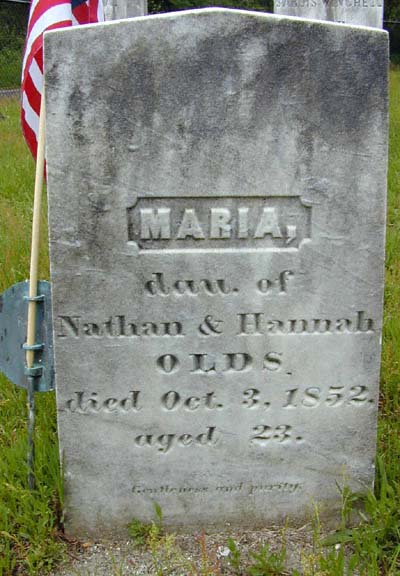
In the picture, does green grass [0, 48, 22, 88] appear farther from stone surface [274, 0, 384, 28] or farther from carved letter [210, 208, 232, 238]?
carved letter [210, 208, 232, 238]

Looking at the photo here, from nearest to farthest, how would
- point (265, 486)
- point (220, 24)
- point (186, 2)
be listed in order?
point (220, 24) < point (265, 486) < point (186, 2)

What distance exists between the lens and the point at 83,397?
239 centimetres

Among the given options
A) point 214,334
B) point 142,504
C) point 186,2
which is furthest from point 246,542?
point 186,2

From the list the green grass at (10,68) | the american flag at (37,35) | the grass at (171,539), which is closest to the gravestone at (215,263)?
the grass at (171,539)

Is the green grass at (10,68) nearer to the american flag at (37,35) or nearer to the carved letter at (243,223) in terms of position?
the american flag at (37,35)

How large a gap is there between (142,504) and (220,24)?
1.61m

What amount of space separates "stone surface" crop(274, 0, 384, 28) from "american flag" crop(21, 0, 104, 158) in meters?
4.82

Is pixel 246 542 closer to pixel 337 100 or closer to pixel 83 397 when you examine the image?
pixel 83 397

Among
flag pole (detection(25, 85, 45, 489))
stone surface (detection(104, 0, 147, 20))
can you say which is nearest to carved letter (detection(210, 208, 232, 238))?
flag pole (detection(25, 85, 45, 489))

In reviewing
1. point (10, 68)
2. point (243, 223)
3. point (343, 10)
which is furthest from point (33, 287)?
point (10, 68)

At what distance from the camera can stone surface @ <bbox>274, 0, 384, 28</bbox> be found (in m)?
7.06

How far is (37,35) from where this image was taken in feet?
8.77

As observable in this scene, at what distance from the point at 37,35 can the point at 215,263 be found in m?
1.16

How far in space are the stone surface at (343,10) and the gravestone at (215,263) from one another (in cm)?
543
